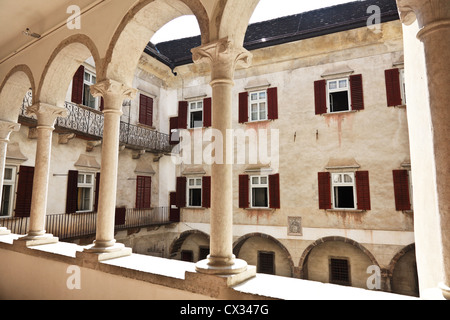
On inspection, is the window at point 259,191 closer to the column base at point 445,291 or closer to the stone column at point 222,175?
the stone column at point 222,175

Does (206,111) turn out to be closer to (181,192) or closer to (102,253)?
(181,192)

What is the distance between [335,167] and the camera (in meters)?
11.2

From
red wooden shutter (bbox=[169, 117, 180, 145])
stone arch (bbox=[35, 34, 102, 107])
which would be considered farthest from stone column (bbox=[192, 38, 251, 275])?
red wooden shutter (bbox=[169, 117, 180, 145])

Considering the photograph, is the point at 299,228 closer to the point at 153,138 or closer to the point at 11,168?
the point at 153,138

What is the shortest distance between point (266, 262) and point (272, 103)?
663 centimetres

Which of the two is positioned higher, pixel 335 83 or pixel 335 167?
pixel 335 83

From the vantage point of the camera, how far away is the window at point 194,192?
14.1 metres

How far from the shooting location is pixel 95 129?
1144 centimetres

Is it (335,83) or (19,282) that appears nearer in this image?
(19,282)

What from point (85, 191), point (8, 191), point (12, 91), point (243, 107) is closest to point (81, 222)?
point (85, 191)
